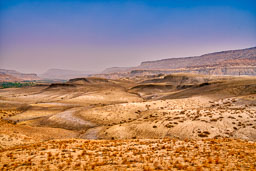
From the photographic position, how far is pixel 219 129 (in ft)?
73.2

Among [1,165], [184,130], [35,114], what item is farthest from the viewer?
[35,114]

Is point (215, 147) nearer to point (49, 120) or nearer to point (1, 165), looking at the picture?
point (1, 165)

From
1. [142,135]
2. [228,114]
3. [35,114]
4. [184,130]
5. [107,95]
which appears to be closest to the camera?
[184,130]

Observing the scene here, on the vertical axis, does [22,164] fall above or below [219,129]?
above

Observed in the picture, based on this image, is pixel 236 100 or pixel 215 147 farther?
pixel 236 100

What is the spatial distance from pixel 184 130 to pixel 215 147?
9296 mm

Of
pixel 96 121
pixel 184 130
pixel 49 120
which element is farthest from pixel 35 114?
pixel 184 130

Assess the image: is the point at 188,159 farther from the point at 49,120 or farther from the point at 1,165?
the point at 49,120

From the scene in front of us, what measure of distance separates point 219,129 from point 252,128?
353 cm

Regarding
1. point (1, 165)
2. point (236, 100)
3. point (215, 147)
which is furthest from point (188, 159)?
point (236, 100)

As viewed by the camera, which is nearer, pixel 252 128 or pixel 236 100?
pixel 252 128

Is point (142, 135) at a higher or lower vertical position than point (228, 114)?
lower

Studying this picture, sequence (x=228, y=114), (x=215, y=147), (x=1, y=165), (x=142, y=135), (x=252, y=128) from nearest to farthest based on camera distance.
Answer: (x=1, y=165), (x=215, y=147), (x=252, y=128), (x=142, y=135), (x=228, y=114)

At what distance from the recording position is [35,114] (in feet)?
153
